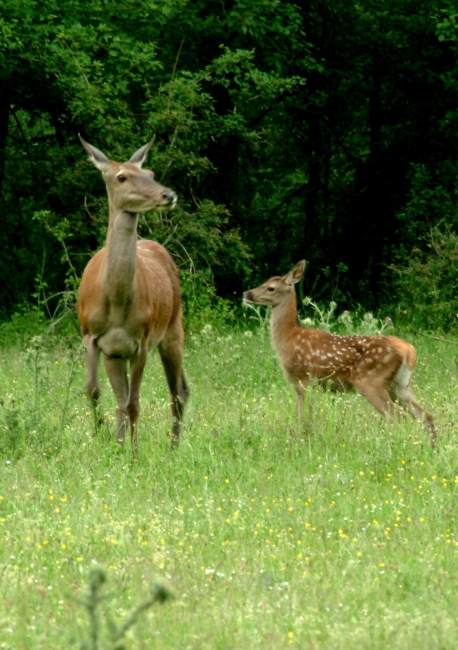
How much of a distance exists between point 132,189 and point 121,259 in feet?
1.59

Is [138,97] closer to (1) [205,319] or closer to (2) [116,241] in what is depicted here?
(1) [205,319]

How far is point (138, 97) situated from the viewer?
16.0m

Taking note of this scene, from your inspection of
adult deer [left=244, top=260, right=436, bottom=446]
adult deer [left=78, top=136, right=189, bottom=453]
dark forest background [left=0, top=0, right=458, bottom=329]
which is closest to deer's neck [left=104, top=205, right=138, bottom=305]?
adult deer [left=78, top=136, right=189, bottom=453]

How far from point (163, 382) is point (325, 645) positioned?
6470mm

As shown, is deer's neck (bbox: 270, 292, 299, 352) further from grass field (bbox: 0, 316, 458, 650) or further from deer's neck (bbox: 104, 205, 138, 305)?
deer's neck (bbox: 104, 205, 138, 305)

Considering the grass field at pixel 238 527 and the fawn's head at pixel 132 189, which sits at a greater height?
the fawn's head at pixel 132 189

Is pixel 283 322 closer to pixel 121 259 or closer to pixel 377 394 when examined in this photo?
pixel 377 394

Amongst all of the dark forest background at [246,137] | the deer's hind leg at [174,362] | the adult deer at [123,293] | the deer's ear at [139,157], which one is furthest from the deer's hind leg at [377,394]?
the dark forest background at [246,137]

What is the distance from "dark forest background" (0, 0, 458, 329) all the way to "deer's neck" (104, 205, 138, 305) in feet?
16.0

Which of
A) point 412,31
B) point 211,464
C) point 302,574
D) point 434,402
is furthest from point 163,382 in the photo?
point 412,31

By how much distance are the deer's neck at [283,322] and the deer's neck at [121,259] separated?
1.83m

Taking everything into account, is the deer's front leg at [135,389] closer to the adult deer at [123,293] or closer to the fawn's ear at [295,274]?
the adult deer at [123,293]

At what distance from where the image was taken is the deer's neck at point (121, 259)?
7.81 meters

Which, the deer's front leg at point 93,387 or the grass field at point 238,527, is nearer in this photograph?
the grass field at point 238,527
